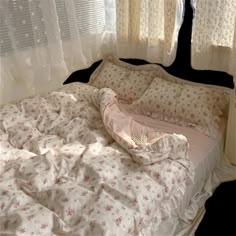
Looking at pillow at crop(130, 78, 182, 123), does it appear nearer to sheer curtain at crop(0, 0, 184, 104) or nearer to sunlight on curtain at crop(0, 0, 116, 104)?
sheer curtain at crop(0, 0, 184, 104)

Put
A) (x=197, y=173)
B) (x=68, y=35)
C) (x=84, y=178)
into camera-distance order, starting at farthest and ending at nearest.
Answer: (x=68, y=35), (x=197, y=173), (x=84, y=178)

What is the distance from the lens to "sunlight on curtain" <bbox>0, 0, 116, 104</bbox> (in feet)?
7.17

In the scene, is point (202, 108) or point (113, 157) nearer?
point (113, 157)

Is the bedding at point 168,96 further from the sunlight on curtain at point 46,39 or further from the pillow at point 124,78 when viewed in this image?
the sunlight on curtain at point 46,39

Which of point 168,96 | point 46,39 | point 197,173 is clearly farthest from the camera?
point 46,39

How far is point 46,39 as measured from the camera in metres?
2.32

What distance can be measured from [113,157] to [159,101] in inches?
28.7

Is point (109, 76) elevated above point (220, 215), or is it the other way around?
point (109, 76)

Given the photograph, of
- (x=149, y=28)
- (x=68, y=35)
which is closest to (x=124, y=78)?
(x=149, y=28)

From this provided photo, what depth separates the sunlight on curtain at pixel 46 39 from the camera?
7.17 ft

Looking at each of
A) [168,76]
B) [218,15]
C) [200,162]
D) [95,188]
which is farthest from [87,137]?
[218,15]

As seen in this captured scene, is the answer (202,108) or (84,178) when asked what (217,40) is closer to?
(202,108)

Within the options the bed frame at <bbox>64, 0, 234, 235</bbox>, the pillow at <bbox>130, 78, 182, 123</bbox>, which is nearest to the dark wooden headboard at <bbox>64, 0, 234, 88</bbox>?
the bed frame at <bbox>64, 0, 234, 235</bbox>

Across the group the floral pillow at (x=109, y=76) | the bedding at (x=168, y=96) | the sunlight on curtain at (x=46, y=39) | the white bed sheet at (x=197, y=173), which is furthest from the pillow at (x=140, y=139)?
the sunlight on curtain at (x=46, y=39)
